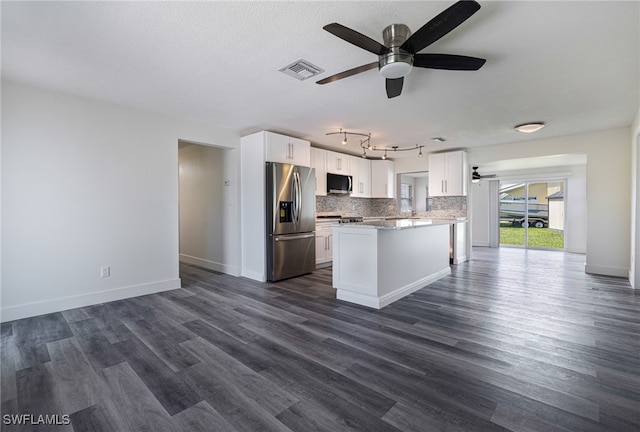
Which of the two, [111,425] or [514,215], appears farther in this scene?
[514,215]

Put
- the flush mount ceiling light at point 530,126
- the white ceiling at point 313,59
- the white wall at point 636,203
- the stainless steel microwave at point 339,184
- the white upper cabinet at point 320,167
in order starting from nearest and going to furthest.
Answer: the white ceiling at point 313,59, the white wall at point 636,203, the flush mount ceiling light at point 530,126, the white upper cabinet at point 320,167, the stainless steel microwave at point 339,184

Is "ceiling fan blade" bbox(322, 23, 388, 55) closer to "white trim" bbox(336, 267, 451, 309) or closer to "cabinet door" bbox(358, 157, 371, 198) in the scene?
"white trim" bbox(336, 267, 451, 309)

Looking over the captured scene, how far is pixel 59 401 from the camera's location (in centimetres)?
177

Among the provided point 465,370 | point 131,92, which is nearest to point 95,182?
point 131,92

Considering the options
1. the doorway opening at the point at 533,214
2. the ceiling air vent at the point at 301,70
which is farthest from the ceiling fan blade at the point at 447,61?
the doorway opening at the point at 533,214

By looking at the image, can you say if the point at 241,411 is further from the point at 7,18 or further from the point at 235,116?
the point at 235,116

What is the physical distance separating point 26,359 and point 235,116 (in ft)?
11.0

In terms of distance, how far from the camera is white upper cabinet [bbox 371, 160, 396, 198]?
7.29 meters

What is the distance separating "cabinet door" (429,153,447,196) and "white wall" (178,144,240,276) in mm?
4195

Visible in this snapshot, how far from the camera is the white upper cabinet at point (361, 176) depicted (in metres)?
6.83

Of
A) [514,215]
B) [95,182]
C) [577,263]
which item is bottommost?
[577,263]

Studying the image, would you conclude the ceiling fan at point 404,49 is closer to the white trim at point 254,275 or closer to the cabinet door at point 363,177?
the white trim at point 254,275

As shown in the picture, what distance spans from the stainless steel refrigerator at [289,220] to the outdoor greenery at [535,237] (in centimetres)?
719

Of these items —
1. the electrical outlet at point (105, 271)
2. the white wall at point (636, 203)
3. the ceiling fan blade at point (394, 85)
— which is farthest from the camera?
the white wall at point (636, 203)
